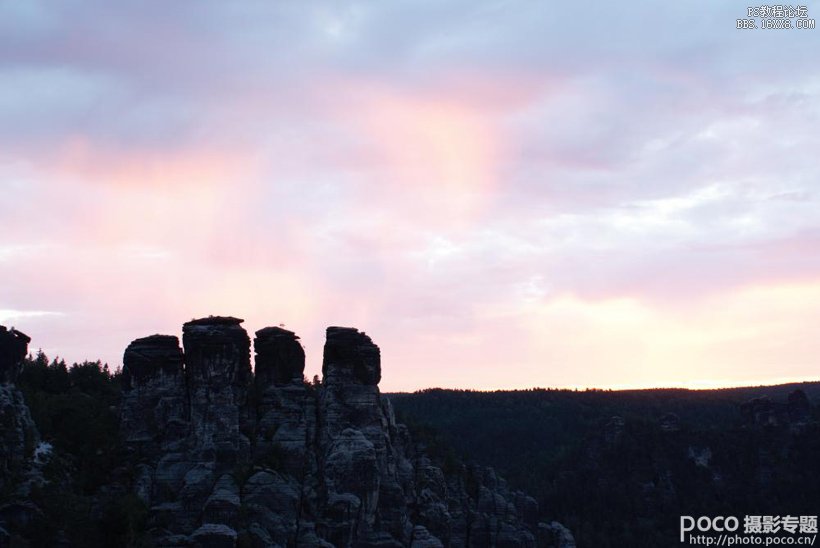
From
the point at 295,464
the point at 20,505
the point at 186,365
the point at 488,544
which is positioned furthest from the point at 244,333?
the point at 488,544

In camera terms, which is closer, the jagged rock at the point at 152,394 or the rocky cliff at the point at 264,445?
the rocky cliff at the point at 264,445

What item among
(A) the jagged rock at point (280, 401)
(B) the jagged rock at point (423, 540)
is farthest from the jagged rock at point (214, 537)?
(B) the jagged rock at point (423, 540)

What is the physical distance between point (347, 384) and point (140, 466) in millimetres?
17609

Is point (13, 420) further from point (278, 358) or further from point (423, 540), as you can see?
point (423, 540)

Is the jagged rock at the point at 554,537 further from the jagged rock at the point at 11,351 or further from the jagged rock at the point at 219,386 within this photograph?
the jagged rock at the point at 11,351

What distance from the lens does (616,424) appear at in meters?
181

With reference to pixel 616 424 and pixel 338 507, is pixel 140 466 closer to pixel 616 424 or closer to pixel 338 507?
pixel 338 507

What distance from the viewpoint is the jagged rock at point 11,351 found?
3221 inches

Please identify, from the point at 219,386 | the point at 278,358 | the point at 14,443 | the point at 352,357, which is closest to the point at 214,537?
the point at 219,386

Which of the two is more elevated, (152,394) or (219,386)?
(219,386)

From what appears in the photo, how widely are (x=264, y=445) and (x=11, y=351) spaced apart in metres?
19.8

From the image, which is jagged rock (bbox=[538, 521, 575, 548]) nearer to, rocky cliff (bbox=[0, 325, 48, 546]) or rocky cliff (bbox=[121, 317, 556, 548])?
rocky cliff (bbox=[121, 317, 556, 548])

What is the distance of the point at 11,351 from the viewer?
8238 cm

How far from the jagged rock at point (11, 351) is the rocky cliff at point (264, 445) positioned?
8552mm
